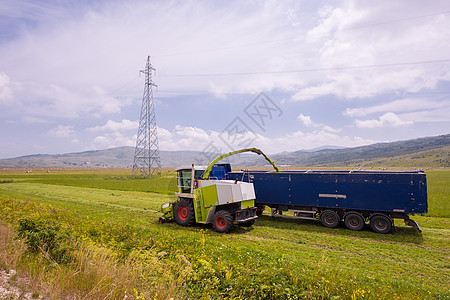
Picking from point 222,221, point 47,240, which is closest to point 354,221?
point 222,221

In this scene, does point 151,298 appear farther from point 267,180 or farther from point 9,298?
point 267,180

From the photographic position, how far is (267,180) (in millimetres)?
15852

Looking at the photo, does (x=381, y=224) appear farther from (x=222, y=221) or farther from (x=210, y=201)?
(x=210, y=201)

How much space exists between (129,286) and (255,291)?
240 centimetres

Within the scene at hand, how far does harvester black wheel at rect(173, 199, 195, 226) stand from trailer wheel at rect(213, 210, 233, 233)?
1.48 m

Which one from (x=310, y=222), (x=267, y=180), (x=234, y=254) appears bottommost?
(x=310, y=222)

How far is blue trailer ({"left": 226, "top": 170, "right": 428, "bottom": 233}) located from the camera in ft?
40.4

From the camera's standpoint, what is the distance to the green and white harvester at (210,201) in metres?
12.6

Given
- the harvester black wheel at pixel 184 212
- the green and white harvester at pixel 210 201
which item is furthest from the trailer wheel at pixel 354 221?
the harvester black wheel at pixel 184 212

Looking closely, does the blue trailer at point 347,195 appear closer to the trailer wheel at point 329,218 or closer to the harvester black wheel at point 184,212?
the trailer wheel at point 329,218

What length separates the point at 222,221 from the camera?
12672 mm

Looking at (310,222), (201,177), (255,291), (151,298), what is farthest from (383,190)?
(151,298)

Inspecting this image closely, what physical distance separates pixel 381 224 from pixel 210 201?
8.25 meters

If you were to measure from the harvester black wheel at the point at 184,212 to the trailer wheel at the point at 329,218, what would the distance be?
6.83 m
